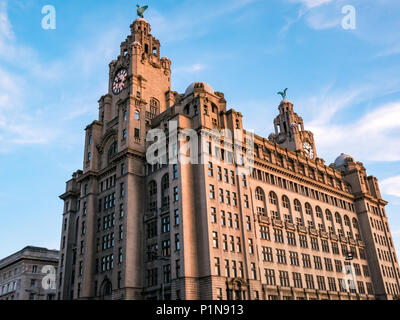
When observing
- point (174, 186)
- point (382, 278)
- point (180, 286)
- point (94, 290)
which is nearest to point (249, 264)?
point (180, 286)

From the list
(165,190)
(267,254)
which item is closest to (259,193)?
(267,254)

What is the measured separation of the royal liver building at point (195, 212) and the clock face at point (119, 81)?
0.46 metres

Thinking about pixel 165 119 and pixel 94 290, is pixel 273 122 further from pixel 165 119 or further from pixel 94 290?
Answer: pixel 94 290

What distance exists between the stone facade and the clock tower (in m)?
75.9

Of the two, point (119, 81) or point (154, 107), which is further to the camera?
point (119, 81)

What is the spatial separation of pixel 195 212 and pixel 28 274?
66.2m

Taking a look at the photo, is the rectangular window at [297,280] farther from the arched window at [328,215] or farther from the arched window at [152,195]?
the arched window at [152,195]

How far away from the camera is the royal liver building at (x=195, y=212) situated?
2625 inches

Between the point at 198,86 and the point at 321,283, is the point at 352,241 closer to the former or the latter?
the point at 321,283

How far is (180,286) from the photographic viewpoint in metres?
61.3

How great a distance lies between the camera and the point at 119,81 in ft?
315

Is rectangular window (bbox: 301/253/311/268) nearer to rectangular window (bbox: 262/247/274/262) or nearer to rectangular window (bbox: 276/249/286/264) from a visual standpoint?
rectangular window (bbox: 276/249/286/264)
